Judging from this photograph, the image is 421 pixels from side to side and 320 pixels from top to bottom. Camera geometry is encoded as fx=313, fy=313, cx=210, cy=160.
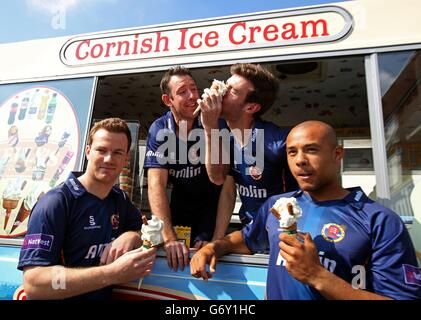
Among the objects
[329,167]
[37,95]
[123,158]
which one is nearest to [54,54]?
[37,95]

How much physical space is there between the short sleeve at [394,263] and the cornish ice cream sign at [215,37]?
1299 millimetres

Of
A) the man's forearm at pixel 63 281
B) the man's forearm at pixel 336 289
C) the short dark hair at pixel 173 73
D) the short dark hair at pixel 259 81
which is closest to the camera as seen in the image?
the man's forearm at pixel 336 289

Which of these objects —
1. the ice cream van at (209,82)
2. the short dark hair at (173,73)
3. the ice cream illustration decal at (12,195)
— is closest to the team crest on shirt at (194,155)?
the short dark hair at (173,73)

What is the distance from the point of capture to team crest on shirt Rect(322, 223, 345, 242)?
140 cm

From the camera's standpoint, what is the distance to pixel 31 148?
2.48 metres

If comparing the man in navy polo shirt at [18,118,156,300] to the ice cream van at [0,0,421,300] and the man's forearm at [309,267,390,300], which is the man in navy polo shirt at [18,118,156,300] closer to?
the ice cream van at [0,0,421,300]

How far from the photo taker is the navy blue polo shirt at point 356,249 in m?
1.26

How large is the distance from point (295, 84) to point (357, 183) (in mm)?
1327

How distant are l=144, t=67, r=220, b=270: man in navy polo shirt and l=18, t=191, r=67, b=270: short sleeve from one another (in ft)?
2.22

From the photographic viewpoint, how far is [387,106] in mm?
1924

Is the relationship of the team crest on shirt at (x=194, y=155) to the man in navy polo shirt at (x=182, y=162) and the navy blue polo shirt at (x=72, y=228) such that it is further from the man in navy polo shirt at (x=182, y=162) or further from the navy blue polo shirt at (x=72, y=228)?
the navy blue polo shirt at (x=72, y=228)

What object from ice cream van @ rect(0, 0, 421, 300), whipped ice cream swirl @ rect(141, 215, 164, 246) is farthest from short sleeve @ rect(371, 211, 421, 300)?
whipped ice cream swirl @ rect(141, 215, 164, 246)

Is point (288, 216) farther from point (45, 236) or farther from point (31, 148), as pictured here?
point (31, 148)

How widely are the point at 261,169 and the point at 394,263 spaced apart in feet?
3.22
